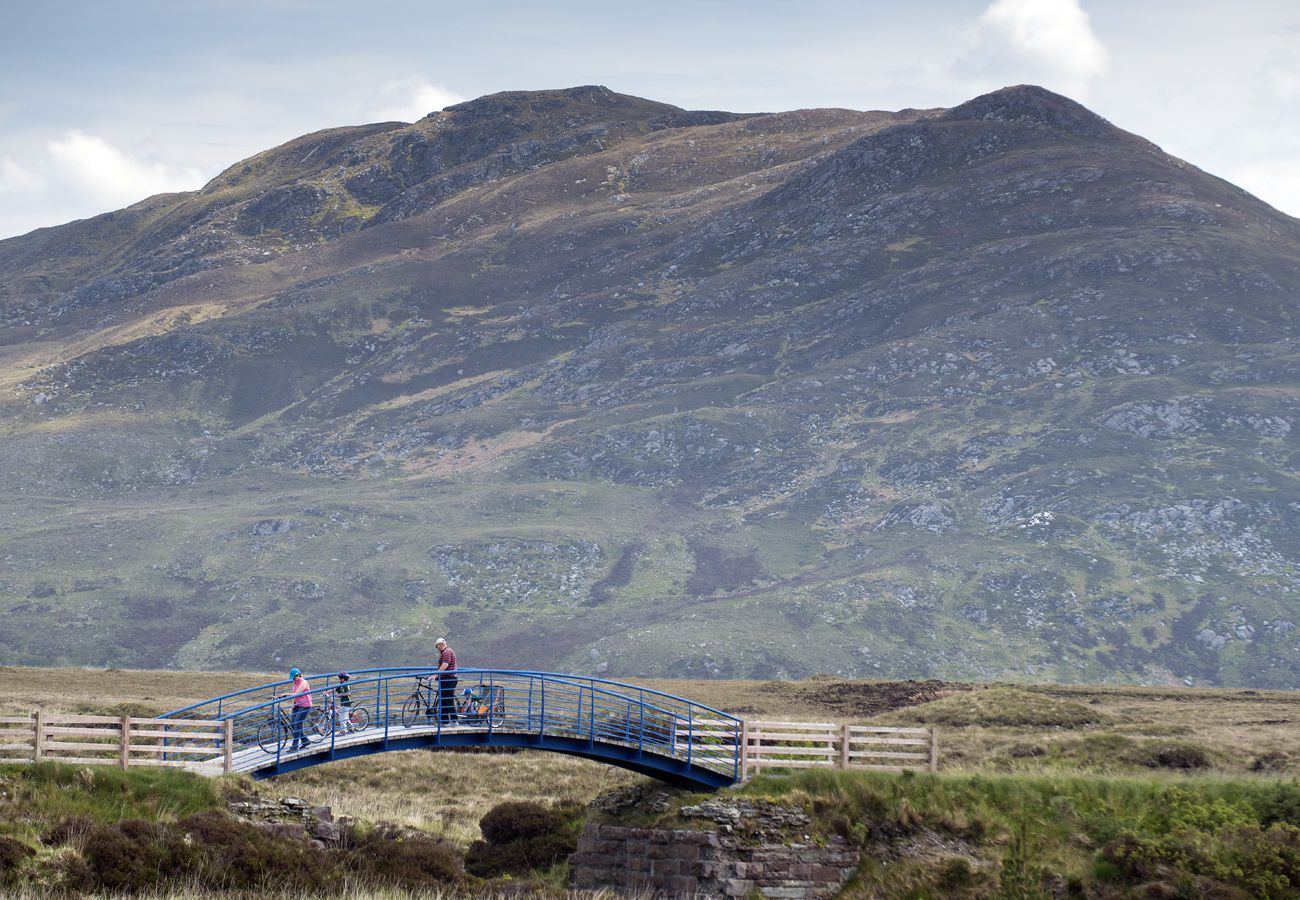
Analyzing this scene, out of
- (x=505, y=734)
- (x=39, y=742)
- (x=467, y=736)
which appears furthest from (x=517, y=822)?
(x=39, y=742)

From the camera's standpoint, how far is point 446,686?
124ft

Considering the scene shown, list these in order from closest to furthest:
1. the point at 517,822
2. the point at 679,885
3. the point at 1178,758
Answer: the point at 679,885 < the point at 517,822 < the point at 1178,758

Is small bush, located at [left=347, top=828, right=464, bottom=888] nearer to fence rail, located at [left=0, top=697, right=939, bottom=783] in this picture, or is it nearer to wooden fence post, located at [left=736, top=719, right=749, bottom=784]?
fence rail, located at [left=0, top=697, right=939, bottom=783]

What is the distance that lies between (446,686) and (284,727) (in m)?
4.37

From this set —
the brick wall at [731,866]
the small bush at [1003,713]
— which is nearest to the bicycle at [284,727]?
the brick wall at [731,866]

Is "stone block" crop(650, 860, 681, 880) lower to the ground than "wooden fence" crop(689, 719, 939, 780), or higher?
lower

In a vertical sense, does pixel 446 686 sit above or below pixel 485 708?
above

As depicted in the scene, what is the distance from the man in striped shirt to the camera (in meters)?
37.2

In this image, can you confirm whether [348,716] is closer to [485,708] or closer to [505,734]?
[485,708]

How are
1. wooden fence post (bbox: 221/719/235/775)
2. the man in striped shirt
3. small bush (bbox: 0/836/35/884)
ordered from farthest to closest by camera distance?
1. the man in striped shirt
2. wooden fence post (bbox: 221/719/235/775)
3. small bush (bbox: 0/836/35/884)

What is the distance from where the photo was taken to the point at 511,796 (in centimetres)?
4812

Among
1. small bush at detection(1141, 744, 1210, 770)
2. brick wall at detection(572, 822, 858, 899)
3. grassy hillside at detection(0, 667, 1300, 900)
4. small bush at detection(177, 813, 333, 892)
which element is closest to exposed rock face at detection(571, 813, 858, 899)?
brick wall at detection(572, 822, 858, 899)

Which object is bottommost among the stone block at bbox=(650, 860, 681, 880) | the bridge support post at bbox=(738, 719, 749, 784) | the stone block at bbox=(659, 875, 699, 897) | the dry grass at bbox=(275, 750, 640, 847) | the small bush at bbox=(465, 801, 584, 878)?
the dry grass at bbox=(275, 750, 640, 847)

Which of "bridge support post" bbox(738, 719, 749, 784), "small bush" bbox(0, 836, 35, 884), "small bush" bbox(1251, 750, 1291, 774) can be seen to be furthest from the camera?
"small bush" bbox(1251, 750, 1291, 774)
